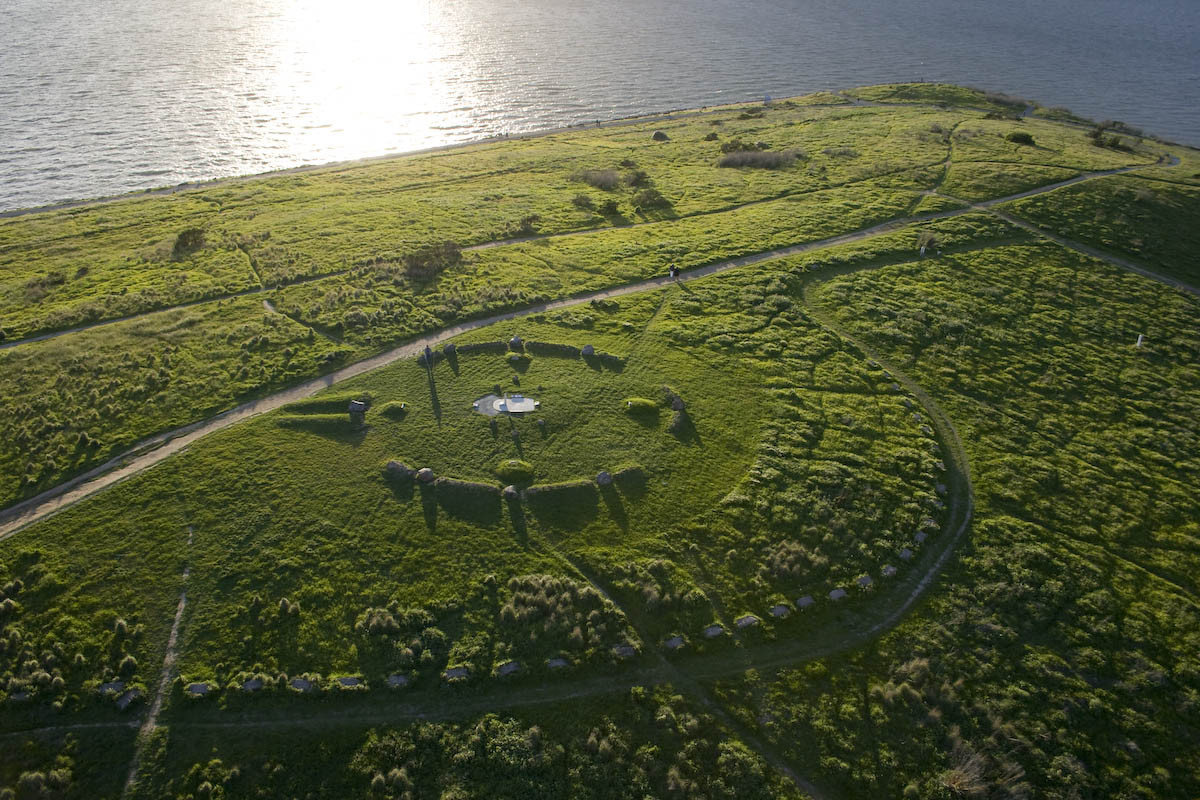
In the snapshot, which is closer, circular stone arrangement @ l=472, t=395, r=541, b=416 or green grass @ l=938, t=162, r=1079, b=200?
circular stone arrangement @ l=472, t=395, r=541, b=416

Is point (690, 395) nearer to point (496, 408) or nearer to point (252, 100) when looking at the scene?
point (496, 408)

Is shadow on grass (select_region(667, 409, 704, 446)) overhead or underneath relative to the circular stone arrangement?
underneath

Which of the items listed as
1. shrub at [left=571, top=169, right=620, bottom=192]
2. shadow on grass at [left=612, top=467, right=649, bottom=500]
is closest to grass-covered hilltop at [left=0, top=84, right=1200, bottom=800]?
shadow on grass at [left=612, top=467, right=649, bottom=500]

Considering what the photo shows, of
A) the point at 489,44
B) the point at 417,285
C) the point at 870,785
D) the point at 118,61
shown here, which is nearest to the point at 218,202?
the point at 417,285

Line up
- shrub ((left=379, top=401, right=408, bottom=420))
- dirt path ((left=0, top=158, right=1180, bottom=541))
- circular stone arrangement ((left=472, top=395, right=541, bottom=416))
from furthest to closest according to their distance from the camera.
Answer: circular stone arrangement ((left=472, top=395, right=541, bottom=416)), shrub ((left=379, top=401, right=408, bottom=420)), dirt path ((left=0, top=158, right=1180, bottom=541))

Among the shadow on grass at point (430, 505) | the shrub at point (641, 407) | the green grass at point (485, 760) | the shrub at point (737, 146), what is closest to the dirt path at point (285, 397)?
the shadow on grass at point (430, 505)

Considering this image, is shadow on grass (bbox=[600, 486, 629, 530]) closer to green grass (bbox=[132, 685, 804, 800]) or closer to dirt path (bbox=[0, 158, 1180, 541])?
green grass (bbox=[132, 685, 804, 800])

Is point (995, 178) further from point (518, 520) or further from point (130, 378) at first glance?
point (130, 378)

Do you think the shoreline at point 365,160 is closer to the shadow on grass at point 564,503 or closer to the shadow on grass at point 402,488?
the shadow on grass at point 402,488
